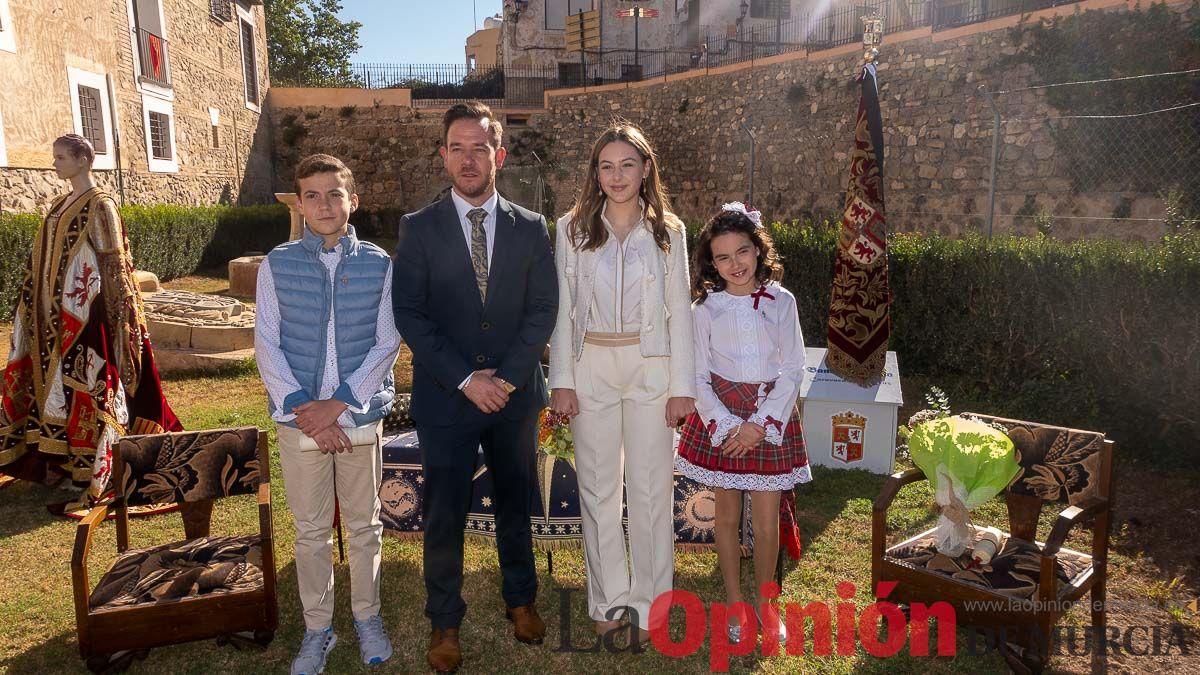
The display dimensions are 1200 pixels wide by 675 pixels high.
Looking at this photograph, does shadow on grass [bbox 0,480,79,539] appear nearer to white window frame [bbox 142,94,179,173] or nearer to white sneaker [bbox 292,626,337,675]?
white sneaker [bbox 292,626,337,675]

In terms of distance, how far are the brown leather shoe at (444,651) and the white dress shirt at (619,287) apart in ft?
4.62

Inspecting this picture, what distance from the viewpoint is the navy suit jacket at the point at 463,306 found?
300 cm

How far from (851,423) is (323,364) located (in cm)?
368

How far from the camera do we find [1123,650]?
3.23 m

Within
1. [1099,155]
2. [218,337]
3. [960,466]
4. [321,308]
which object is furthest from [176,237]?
[1099,155]

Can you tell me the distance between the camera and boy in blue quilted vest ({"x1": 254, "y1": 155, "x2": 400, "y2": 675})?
2998 millimetres

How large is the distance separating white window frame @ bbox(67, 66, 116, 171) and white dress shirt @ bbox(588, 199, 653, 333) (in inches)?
510

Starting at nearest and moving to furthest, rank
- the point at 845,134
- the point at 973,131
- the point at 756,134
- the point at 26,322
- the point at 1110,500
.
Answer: the point at 1110,500, the point at 26,322, the point at 973,131, the point at 845,134, the point at 756,134

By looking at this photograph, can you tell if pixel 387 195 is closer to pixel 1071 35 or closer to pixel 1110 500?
pixel 1071 35

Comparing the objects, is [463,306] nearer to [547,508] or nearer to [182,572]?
[547,508]

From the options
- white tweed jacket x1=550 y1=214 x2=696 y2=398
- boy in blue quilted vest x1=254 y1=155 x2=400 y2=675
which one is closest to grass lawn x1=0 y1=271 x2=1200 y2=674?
boy in blue quilted vest x1=254 y1=155 x2=400 y2=675

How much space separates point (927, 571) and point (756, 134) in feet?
51.0

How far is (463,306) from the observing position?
305 cm

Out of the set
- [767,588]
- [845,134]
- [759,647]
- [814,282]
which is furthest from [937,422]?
[845,134]
